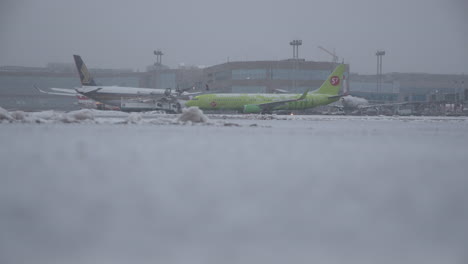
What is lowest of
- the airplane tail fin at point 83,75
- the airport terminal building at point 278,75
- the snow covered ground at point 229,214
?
the snow covered ground at point 229,214

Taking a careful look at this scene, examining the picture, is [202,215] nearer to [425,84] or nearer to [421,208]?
[421,208]

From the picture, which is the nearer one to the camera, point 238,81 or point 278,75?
point 278,75

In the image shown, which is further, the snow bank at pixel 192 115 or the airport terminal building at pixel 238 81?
the airport terminal building at pixel 238 81

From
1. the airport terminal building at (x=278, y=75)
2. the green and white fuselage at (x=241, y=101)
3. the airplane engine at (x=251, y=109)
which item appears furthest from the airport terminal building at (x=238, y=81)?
the airplane engine at (x=251, y=109)

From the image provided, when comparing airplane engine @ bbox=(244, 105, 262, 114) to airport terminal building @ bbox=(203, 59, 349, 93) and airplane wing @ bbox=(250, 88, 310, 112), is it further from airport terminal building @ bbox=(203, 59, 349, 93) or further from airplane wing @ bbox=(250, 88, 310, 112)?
airport terminal building @ bbox=(203, 59, 349, 93)

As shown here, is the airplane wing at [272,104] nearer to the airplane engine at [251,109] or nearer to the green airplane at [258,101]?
the green airplane at [258,101]

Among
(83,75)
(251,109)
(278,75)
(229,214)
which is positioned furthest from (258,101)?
(278,75)

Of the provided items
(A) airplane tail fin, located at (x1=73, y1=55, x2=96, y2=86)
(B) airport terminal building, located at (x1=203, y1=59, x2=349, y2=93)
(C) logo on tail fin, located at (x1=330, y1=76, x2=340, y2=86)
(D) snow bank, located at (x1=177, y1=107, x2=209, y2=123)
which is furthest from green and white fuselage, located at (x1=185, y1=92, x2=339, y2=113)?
(B) airport terminal building, located at (x1=203, y1=59, x2=349, y2=93)

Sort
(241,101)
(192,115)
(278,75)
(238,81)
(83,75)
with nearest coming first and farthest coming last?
(192,115)
(241,101)
(83,75)
(278,75)
(238,81)

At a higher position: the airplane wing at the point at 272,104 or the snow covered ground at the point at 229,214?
the airplane wing at the point at 272,104

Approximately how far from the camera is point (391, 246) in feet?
5.35

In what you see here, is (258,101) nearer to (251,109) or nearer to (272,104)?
(272,104)

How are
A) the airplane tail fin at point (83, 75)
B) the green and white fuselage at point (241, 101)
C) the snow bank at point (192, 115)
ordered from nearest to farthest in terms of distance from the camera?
the snow bank at point (192, 115) → the green and white fuselage at point (241, 101) → the airplane tail fin at point (83, 75)

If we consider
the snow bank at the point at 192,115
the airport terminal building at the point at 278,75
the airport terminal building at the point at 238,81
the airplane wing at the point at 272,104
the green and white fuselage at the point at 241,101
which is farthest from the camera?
the airport terminal building at the point at 238,81
